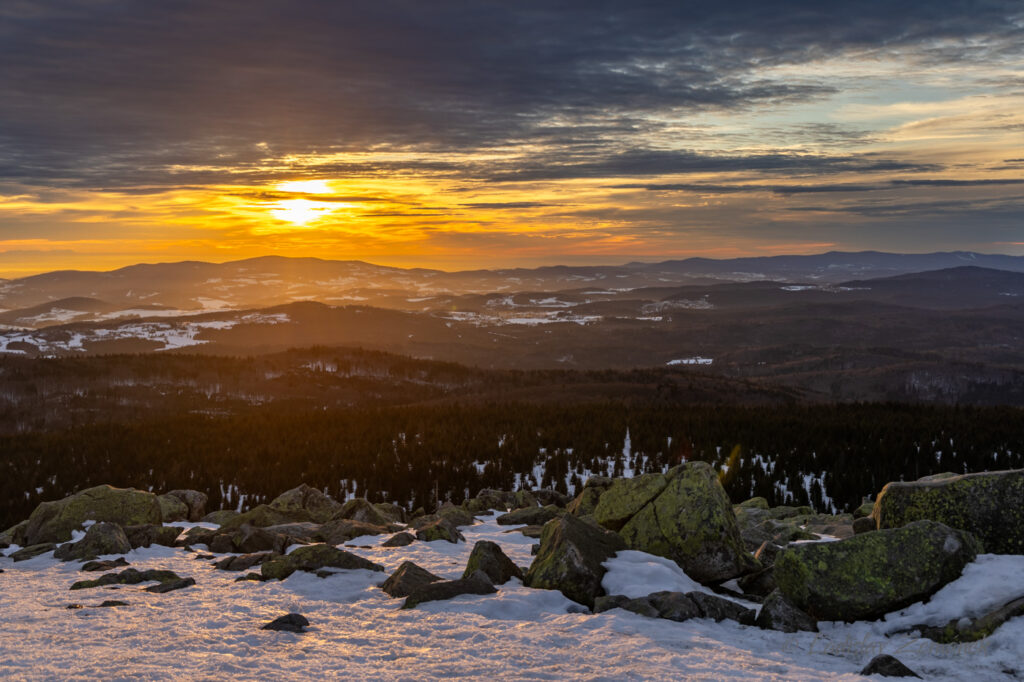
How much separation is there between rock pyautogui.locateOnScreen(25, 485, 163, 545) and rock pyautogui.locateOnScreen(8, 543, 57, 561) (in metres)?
1.06

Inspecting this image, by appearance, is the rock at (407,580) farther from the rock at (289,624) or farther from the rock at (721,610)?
the rock at (721,610)

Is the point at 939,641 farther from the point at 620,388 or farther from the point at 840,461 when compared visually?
the point at 620,388

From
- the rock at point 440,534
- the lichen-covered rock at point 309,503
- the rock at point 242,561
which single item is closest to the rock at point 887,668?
the rock at point 440,534

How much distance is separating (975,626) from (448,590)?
6331 mm

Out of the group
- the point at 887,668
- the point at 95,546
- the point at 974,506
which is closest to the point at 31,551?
the point at 95,546

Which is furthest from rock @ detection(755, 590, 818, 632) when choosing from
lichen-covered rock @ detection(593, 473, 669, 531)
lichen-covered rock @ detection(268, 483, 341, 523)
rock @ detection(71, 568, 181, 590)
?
lichen-covered rock @ detection(268, 483, 341, 523)

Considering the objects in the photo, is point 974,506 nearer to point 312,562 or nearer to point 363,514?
point 312,562

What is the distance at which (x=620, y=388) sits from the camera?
199 ft

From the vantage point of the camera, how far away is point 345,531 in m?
14.4

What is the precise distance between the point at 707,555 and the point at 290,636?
20.0 ft

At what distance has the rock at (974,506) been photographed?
9820mm

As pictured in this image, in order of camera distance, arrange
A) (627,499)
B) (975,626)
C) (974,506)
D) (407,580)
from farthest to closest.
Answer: (627,499) < (407,580) < (974,506) < (975,626)

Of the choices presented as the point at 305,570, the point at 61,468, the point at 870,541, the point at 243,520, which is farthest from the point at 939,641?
the point at 61,468

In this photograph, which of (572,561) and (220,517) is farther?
(220,517)
